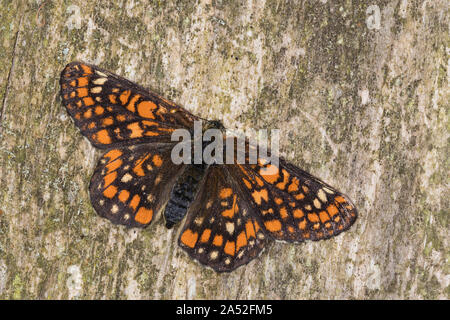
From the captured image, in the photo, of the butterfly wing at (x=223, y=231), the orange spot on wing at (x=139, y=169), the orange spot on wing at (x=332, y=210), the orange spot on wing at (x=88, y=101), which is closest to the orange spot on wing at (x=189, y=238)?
the butterfly wing at (x=223, y=231)

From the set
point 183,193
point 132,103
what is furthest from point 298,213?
point 132,103

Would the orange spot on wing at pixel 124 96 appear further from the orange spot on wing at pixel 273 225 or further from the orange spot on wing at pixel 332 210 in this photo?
the orange spot on wing at pixel 332 210

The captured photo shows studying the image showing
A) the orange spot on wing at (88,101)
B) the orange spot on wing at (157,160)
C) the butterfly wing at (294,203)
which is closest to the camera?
the butterfly wing at (294,203)

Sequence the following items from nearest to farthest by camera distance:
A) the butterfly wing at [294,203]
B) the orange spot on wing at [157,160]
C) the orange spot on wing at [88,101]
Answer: the butterfly wing at [294,203] → the orange spot on wing at [88,101] → the orange spot on wing at [157,160]

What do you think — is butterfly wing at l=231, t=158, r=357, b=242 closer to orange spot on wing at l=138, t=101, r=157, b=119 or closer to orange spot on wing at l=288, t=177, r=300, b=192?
orange spot on wing at l=288, t=177, r=300, b=192

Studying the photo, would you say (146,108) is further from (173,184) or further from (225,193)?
(225,193)

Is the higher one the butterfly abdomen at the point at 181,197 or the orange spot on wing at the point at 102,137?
the orange spot on wing at the point at 102,137
